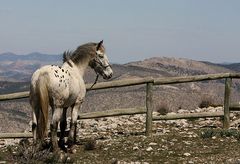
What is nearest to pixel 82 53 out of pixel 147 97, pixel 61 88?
pixel 61 88

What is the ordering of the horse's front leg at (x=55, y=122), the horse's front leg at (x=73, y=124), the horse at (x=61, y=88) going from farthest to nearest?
the horse's front leg at (x=73, y=124) → the horse's front leg at (x=55, y=122) → the horse at (x=61, y=88)

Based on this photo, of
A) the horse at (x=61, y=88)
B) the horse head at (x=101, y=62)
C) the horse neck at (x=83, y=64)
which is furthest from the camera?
the horse head at (x=101, y=62)

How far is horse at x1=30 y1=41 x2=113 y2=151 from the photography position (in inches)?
387

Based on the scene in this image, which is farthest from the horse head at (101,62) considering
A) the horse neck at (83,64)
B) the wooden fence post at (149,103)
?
the wooden fence post at (149,103)

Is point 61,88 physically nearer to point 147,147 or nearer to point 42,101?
point 42,101

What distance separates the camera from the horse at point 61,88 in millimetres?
9828

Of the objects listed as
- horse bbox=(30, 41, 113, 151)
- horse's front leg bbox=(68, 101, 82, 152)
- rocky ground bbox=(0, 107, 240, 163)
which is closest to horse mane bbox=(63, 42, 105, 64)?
horse bbox=(30, 41, 113, 151)

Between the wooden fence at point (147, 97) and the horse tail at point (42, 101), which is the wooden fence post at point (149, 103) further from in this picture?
the horse tail at point (42, 101)

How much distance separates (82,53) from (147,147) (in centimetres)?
267

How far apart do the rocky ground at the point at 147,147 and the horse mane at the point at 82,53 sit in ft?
6.39

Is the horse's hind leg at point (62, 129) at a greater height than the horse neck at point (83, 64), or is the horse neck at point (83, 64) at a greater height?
the horse neck at point (83, 64)

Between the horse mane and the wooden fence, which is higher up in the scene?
the horse mane

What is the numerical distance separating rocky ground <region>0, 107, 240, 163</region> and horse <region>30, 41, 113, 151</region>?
1.71ft

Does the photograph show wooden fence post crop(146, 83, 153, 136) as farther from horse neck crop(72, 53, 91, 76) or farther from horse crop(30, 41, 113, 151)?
horse neck crop(72, 53, 91, 76)
